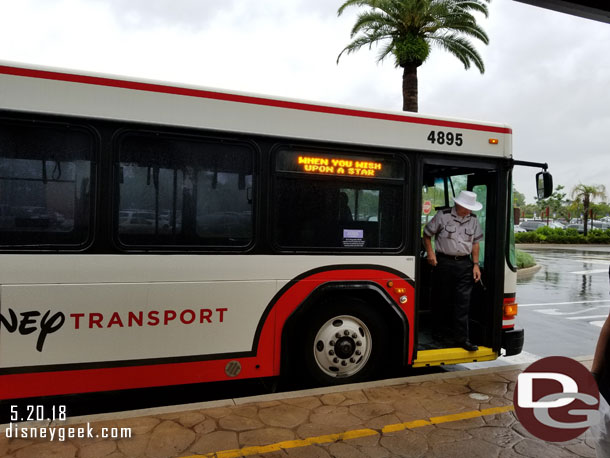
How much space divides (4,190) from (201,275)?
1.63 metres

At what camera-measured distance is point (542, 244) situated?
Result: 1506 inches

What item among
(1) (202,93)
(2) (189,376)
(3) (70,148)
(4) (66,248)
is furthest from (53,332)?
(1) (202,93)

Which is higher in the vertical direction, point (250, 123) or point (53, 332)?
point (250, 123)

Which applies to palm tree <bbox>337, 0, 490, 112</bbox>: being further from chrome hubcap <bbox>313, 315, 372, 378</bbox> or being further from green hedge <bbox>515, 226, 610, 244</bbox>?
green hedge <bbox>515, 226, 610, 244</bbox>

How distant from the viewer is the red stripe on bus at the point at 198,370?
368cm

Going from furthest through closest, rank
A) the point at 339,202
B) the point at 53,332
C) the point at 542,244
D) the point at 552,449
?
1. the point at 542,244
2. the point at 339,202
3. the point at 53,332
4. the point at 552,449

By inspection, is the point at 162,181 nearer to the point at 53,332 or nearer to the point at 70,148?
the point at 70,148

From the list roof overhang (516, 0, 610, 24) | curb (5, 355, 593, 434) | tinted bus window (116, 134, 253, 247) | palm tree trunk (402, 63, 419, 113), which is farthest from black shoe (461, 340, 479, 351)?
palm tree trunk (402, 63, 419, 113)

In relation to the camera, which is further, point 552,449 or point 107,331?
point 107,331

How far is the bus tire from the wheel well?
0.16ft

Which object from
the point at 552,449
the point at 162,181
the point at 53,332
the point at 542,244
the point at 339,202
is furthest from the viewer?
the point at 542,244

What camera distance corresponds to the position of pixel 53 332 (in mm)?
3689

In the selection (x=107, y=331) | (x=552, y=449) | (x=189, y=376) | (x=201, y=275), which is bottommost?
(x=552, y=449)

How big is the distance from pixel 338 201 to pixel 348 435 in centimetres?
207
